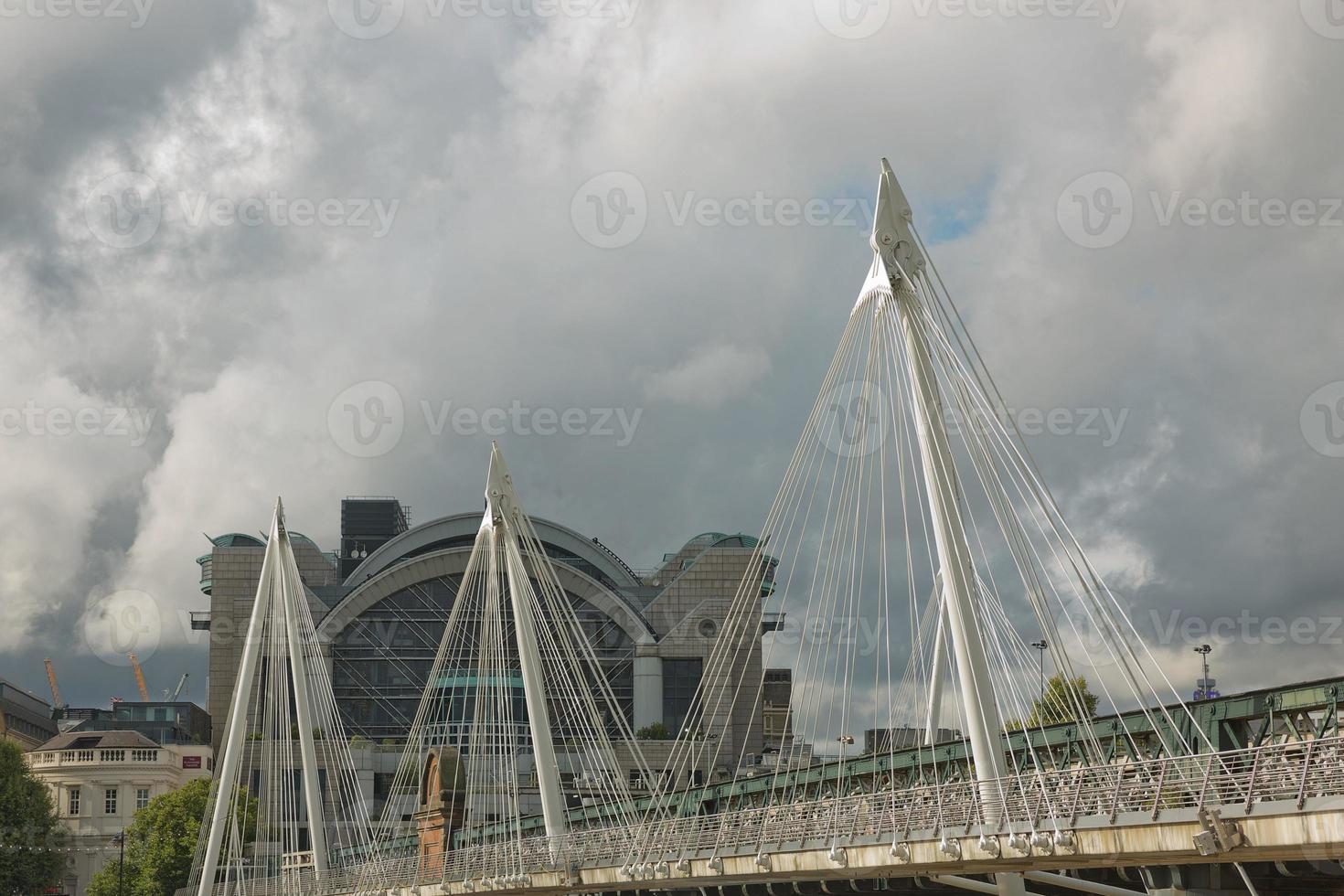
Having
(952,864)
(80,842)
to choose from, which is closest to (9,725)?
(80,842)

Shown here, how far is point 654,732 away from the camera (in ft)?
420

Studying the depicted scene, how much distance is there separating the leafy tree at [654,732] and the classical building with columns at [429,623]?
Answer: 123 inches

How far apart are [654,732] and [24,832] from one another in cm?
5261

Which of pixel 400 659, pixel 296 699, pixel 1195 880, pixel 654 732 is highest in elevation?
pixel 400 659

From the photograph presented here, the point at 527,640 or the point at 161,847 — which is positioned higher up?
the point at 527,640

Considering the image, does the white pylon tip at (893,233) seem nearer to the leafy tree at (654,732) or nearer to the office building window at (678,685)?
the leafy tree at (654,732)

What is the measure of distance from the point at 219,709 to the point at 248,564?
44.5 feet

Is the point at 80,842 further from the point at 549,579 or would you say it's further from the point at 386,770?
A: the point at 549,579

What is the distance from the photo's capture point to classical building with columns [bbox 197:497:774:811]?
135 meters

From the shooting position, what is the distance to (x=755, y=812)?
38344mm

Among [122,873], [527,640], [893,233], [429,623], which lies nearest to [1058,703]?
[527,640]

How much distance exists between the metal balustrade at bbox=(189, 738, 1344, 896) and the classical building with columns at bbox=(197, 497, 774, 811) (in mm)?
80257

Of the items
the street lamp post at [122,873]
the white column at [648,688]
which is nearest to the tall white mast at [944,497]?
the street lamp post at [122,873]

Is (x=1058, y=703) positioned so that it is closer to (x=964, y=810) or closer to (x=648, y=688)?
(x=964, y=810)
